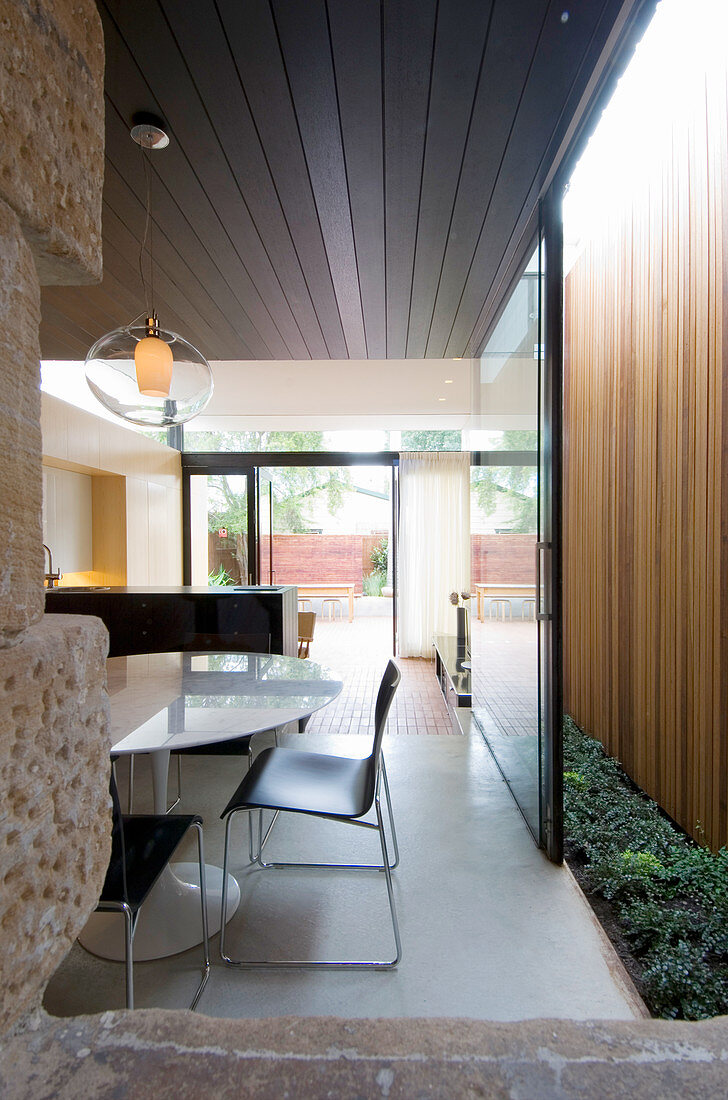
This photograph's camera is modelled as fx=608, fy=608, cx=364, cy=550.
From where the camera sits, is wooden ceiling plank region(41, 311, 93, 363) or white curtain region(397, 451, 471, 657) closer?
wooden ceiling plank region(41, 311, 93, 363)

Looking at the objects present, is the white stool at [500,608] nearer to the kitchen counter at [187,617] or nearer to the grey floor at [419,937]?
the grey floor at [419,937]

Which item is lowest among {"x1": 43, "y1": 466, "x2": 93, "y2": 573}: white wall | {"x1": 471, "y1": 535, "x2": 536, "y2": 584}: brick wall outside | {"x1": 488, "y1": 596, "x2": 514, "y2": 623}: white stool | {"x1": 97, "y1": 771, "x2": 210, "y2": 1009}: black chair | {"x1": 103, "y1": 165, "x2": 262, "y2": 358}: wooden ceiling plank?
{"x1": 97, "y1": 771, "x2": 210, "y2": 1009}: black chair

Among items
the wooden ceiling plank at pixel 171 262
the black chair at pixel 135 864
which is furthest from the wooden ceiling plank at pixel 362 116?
the black chair at pixel 135 864

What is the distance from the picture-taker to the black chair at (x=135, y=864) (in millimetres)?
1396

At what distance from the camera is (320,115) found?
5.70 ft

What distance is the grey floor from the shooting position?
157cm

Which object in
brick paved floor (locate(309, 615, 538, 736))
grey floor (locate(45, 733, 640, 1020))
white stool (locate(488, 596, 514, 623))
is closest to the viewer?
grey floor (locate(45, 733, 640, 1020))

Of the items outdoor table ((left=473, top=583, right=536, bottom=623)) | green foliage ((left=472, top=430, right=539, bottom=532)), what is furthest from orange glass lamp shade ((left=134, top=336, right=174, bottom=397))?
outdoor table ((left=473, top=583, right=536, bottom=623))

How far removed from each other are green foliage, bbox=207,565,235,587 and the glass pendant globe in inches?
202

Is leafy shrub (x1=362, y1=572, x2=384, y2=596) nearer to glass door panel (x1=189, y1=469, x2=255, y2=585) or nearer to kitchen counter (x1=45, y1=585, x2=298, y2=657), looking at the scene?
glass door panel (x1=189, y1=469, x2=255, y2=585)

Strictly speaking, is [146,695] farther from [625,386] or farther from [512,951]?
[625,386]

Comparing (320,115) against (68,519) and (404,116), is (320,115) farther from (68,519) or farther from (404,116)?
(68,519)

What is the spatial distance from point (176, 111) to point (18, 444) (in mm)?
1645

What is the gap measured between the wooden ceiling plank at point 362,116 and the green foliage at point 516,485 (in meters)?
0.99
